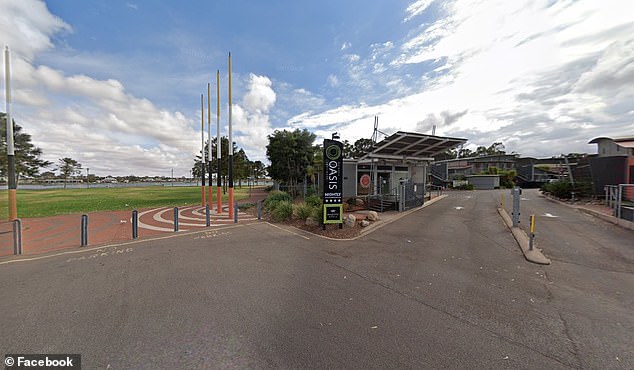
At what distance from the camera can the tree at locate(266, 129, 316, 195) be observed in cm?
2597

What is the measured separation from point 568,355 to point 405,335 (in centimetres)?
172

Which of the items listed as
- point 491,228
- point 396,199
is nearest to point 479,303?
point 491,228

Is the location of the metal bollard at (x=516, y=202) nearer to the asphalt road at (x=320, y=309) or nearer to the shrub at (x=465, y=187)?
the asphalt road at (x=320, y=309)

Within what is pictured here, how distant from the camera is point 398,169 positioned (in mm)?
19328

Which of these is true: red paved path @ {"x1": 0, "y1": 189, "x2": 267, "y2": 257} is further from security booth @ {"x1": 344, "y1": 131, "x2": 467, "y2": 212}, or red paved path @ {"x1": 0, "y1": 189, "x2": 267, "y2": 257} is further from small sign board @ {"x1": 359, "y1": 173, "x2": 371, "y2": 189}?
small sign board @ {"x1": 359, "y1": 173, "x2": 371, "y2": 189}

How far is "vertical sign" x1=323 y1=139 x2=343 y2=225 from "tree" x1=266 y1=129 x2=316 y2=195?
55.0ft

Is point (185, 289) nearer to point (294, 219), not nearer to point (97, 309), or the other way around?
point (97, 309)

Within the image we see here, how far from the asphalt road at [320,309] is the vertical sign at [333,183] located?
253 cm

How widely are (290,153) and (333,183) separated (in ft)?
58.1

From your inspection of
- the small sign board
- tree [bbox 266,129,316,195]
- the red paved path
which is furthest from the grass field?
the small sign board

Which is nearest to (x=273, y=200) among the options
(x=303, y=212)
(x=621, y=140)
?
(x=303, y=212)

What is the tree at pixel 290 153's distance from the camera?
85.2 ft

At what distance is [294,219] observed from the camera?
11.0 metres

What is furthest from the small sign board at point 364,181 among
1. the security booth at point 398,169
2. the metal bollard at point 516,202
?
the metal bollard at point 516,202
